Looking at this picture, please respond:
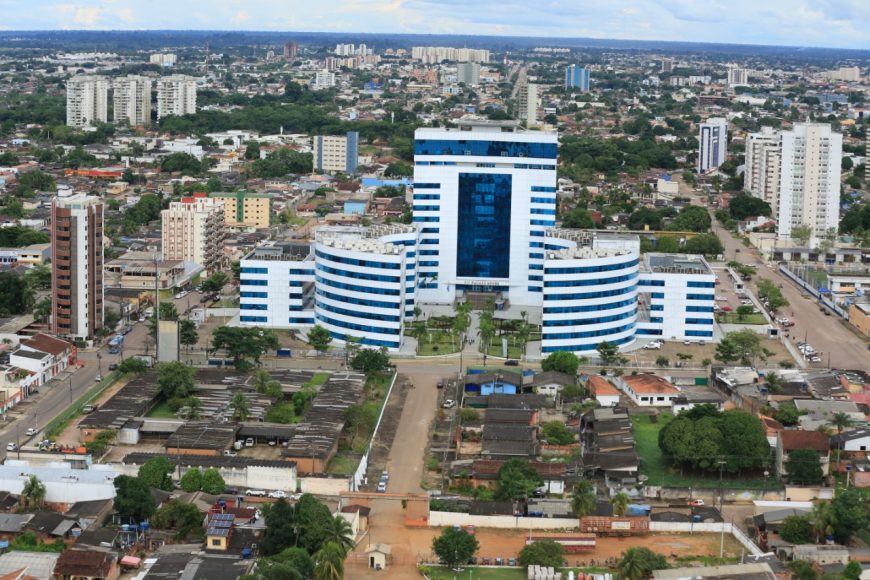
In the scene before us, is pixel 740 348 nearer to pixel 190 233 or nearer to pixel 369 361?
pixel 369 361

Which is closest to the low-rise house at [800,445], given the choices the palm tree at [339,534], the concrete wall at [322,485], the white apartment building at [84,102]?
the concrete wall at [322,485]

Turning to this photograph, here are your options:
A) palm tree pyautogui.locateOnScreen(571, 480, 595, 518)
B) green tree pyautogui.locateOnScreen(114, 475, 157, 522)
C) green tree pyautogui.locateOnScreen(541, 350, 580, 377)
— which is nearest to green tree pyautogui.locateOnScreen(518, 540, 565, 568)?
palm tree pyautogui.locateOnScreen(571, 480, 595, 518)

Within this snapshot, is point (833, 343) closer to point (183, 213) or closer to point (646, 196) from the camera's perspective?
point (183, 213)

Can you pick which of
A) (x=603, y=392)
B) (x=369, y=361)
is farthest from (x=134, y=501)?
(x=603, y=392)

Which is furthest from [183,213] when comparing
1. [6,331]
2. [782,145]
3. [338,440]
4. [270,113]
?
[270,113]

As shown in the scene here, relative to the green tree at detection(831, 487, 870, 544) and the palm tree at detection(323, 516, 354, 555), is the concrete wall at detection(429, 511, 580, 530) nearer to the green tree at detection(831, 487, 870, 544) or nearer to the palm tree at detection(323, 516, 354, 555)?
the palm tree at detection(323, 516, 354, 555)
